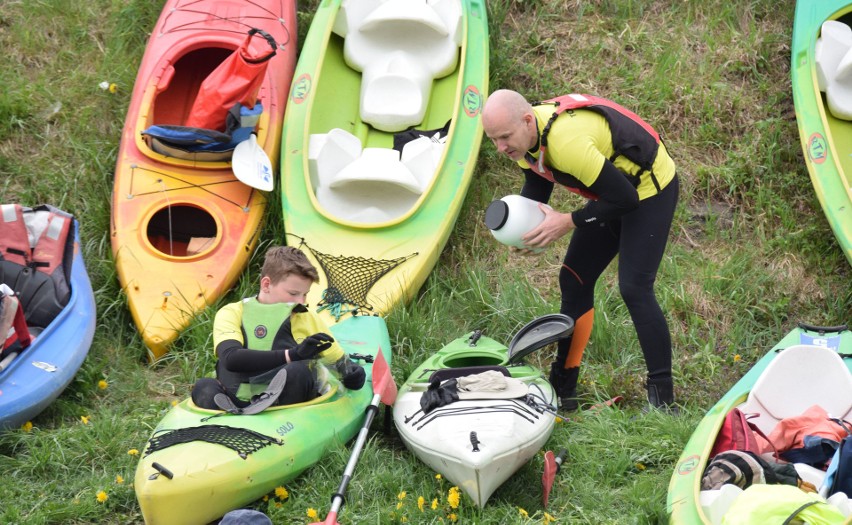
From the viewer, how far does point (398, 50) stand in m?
6.10

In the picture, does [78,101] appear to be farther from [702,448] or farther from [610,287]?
[702,448]

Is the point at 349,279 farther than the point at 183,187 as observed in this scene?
No

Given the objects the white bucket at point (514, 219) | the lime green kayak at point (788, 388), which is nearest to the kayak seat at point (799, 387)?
the lime green kayak at point (788, 388)

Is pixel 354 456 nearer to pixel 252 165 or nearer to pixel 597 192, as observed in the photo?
pixel 597 192

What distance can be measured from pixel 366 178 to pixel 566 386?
57.9 inches

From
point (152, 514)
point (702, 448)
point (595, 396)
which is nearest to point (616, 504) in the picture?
point (702, 448)

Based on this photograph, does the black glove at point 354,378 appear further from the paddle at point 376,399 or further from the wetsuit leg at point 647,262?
the wetsuit leg at point 647,262

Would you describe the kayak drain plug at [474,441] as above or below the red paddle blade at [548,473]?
above

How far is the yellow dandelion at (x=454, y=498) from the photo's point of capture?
3.56 metres

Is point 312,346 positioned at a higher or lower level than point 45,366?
higher

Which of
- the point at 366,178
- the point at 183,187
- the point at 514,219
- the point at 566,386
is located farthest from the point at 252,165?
the point at 566,386

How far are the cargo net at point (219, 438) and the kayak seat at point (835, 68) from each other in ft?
11.9

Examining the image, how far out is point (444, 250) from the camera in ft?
18.2

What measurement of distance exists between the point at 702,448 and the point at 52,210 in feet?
9.95
